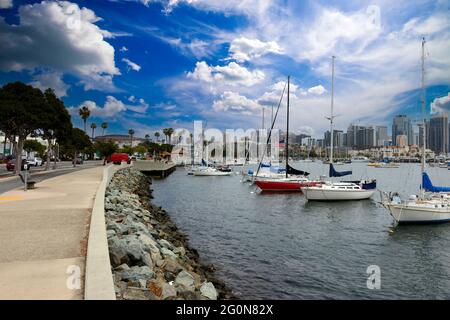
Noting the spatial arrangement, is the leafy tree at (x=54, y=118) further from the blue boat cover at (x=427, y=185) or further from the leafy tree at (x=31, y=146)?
the leafy tree at (x=31, y=146)

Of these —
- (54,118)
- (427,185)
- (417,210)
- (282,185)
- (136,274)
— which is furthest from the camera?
(282,185)

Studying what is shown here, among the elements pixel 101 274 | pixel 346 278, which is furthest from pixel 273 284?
pixel 101 274

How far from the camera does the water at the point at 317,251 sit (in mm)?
12984

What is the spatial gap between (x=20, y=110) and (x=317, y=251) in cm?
3038

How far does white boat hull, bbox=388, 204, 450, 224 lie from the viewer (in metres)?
24.2

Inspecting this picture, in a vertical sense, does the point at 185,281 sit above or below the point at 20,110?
below

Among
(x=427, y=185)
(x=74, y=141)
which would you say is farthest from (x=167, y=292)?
(x=74, y=141)

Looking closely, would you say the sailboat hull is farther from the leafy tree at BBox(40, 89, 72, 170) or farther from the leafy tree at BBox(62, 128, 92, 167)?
the leafy tree at BBox(62, 128, 92, 167)

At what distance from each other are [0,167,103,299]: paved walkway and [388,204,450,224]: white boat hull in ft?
65.9

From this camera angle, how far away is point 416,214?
24312 mm

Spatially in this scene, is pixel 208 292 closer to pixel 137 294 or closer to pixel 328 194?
pixel 137 294

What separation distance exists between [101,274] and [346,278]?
10604mm

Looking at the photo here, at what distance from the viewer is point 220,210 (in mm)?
31641

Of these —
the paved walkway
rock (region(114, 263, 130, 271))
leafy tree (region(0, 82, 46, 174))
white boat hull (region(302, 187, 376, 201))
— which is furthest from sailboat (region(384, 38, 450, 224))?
leafy tree (region(0, 82, 46, 174))
